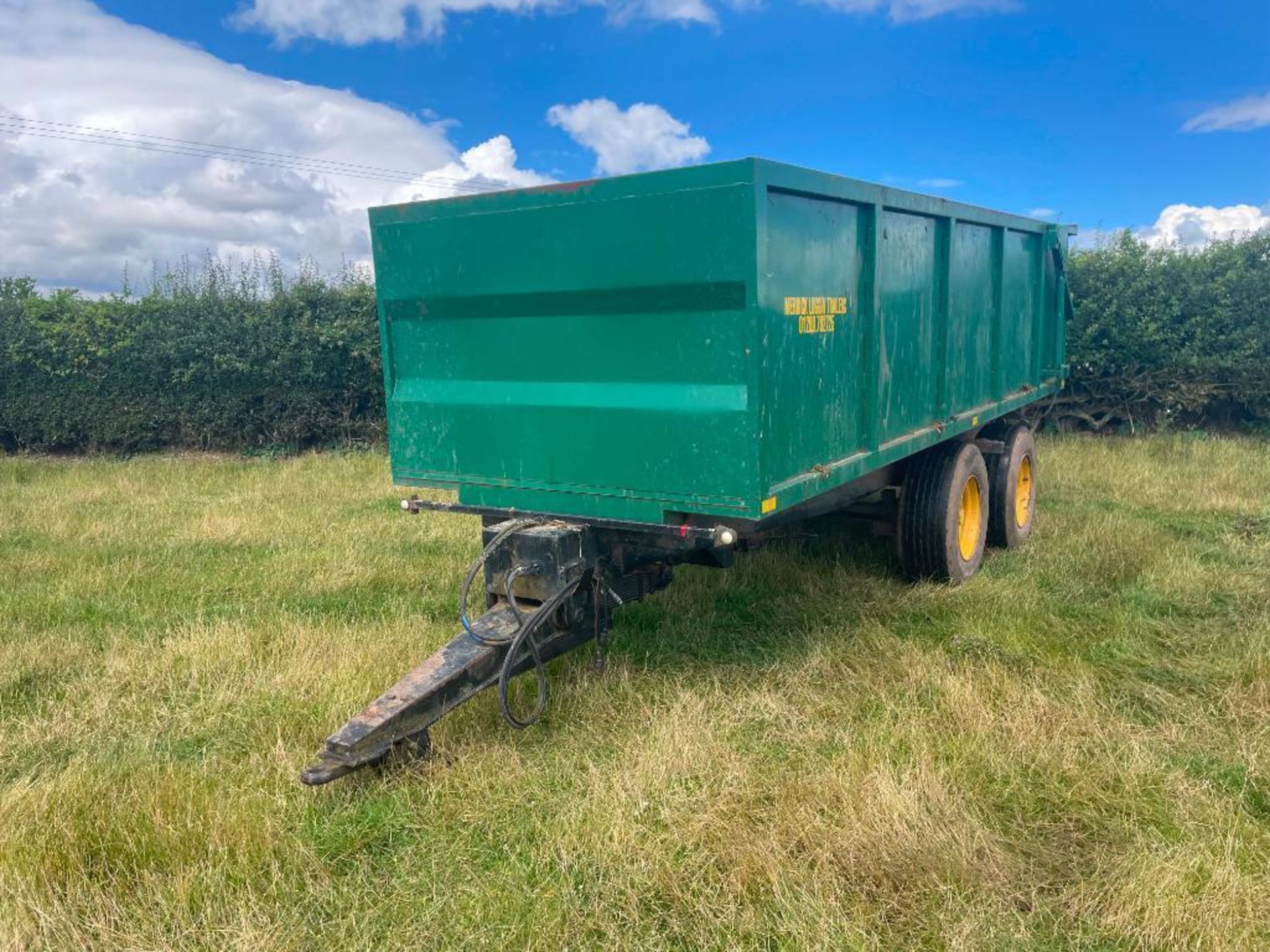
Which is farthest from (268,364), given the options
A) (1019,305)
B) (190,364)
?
(1019,305)

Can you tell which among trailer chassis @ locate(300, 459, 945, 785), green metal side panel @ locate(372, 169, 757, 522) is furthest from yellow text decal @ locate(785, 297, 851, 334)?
trailer chassis @ locate(300, 459, 945, 785)

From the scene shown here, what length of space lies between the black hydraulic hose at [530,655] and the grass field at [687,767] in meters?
0.13

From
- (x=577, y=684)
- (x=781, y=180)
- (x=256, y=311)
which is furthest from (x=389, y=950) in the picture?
(x=256, y=311)

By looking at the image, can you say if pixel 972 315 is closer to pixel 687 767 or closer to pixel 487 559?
pixel 487 559

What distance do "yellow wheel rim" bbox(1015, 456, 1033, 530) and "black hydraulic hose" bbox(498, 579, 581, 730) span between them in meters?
4.51

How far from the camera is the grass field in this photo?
107 inches

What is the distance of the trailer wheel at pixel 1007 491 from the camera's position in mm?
6645

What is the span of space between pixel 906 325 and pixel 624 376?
1.69 m

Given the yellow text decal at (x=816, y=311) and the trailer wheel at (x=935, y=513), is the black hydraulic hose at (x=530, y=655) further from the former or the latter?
the trailer wheel at (x=935, y=513)

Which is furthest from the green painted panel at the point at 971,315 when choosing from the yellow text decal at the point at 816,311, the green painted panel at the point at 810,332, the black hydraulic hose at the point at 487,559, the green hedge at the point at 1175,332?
the green hedge at the point at 1175,332

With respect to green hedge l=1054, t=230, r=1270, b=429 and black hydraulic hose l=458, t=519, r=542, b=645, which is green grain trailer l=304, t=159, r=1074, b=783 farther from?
green hedge l=1054, t=230, r=1270, b=429

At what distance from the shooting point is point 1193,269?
36.7 feet

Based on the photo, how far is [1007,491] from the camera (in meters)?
6.63

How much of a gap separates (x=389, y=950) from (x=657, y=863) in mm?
792
